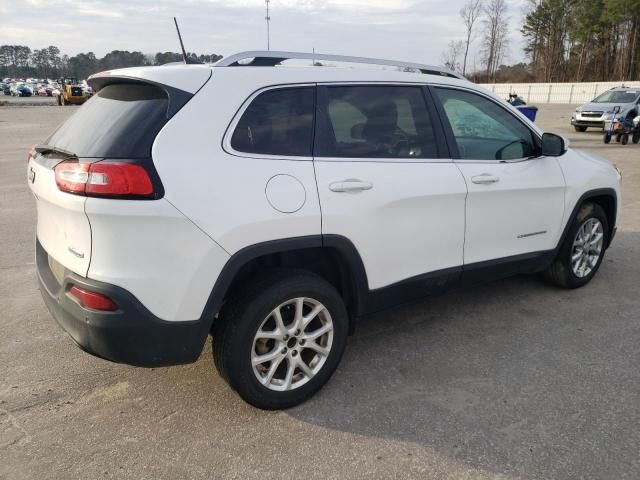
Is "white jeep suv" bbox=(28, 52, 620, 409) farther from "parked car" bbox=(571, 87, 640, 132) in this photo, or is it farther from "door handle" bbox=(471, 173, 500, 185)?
"parked car" bbox=(571, 87, 640, 132)

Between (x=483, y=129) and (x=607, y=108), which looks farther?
(x=607, y=108)

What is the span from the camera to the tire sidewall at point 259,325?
2580mm

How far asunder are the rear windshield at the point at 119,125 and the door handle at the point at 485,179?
2.06 metres

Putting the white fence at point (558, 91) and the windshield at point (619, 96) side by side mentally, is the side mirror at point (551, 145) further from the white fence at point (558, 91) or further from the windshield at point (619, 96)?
the white fence at point (558, 91)

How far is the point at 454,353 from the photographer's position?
137 inches

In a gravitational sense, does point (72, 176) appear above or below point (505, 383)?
above

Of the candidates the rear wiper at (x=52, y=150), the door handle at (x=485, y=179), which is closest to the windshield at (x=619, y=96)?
the door handle at (x=485, y=179)

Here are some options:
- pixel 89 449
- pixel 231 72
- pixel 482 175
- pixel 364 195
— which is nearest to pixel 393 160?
pixel 364 195

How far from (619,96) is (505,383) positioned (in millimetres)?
20488

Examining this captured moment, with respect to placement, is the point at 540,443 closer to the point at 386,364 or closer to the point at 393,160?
the point at 386,364

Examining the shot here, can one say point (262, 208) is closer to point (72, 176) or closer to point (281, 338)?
point (281, 338)

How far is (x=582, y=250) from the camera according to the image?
4523 mm

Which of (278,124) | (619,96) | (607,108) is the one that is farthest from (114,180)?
(619,96)

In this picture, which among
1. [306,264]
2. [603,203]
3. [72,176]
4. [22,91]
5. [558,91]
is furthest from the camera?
[22,91]
